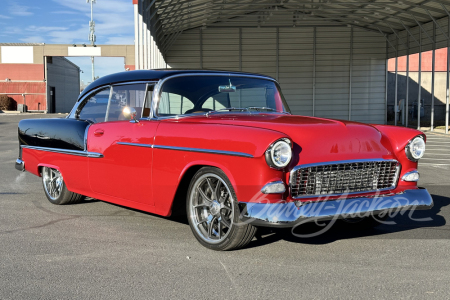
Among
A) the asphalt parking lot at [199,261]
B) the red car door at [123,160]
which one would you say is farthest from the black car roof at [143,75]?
the asphalt parking lot at [199,261]

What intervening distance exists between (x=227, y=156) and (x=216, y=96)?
1295mm

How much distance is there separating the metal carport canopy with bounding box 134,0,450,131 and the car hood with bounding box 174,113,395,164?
43.0ft

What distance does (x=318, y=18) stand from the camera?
2595 cm

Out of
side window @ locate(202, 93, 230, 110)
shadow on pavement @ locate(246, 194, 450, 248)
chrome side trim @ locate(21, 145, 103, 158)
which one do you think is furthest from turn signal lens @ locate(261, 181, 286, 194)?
chrome side trim @ locate(21, 145, 103, 158)

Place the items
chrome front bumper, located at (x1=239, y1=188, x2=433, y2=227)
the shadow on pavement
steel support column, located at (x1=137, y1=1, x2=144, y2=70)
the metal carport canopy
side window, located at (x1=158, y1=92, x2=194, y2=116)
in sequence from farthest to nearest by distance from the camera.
Result: 1. the metal carport canopy
2. steel support column, located at (x1=137, y1=1, x2=144, y2=70)
3. side window, located at (x1=158, y1=92, x2=194, y2=116)
4. the shadow on pavement
5. chrome front bumper, located at (x1=239, y1=188, x2=433, y2=227)

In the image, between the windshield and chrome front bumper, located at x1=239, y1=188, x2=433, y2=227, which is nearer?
chrome front bumper, located at x1=239, y1=188, x2=433, y2=227

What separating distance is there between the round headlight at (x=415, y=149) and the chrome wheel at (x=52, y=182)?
3.82 meters

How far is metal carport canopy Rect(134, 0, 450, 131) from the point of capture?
19906 mm

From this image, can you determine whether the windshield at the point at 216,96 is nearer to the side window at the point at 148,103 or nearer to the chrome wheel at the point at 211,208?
the side window at the point at 148,103

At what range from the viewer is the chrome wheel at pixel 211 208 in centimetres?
405

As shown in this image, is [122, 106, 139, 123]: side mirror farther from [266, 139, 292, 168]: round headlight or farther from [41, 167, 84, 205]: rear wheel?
[266, 139, 292, 168]: round headlight

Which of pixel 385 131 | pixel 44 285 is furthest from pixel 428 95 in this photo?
pixel 44 285

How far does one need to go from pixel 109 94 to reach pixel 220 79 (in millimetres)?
1230

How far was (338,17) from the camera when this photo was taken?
83.3 ft
